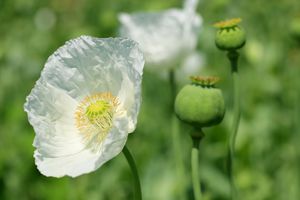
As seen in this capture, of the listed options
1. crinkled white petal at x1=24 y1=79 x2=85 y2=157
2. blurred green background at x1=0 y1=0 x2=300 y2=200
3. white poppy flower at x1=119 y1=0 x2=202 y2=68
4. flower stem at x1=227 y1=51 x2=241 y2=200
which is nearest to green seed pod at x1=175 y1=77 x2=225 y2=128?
flower stem at x1=227 y1=51 x2=241 y2=200

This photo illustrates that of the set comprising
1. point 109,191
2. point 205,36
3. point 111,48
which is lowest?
point 109,191

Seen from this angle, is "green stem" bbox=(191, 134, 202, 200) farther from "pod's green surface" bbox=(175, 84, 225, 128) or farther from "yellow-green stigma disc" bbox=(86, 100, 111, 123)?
"yellow-green stigma disc" bbox=(86, 100, 111, 123)

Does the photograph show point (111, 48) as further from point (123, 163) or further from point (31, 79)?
point (31, 79)

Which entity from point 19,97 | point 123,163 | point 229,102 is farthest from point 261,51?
point 19,97

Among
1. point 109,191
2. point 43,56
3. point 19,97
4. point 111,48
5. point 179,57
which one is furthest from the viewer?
point 43,56

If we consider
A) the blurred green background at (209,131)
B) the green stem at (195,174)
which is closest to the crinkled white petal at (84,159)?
the green stem at (195,174)

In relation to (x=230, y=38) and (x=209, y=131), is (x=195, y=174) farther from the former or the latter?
(x=209, y=131)

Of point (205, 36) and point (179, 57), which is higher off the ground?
point (179, 57)

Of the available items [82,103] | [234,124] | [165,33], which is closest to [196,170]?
[234,124]
